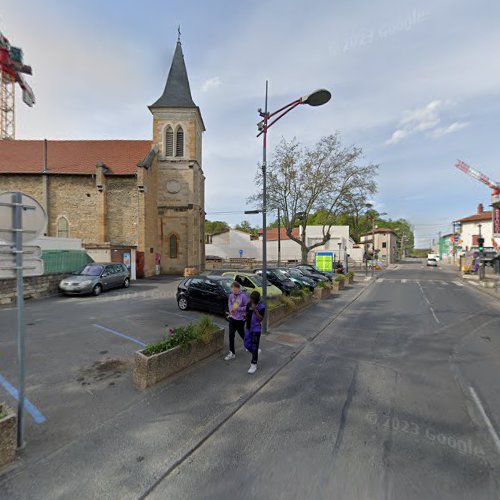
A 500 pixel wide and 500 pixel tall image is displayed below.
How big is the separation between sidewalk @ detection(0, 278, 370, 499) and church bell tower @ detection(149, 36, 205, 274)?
21820 mm

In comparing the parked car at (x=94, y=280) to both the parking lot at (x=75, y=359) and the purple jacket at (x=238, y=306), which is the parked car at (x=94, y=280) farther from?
the purple jacket at (x=238, y=306)

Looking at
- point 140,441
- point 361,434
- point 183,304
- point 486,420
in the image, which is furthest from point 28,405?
point 486,420

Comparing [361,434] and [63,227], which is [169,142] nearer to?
[63,227]

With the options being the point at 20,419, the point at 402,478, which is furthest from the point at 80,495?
the point at 402,478

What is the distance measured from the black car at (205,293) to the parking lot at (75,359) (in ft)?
1.24

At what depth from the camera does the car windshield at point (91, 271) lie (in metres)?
14.3

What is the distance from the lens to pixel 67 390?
177 inches

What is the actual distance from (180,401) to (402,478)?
3007mm

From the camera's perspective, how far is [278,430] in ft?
11.7

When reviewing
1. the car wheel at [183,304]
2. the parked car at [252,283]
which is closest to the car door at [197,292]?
the car wheel at [183,304]

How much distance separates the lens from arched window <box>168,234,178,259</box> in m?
26.4

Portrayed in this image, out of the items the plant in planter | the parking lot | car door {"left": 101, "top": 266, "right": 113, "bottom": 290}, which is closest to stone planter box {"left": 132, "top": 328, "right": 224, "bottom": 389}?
the plant in planter

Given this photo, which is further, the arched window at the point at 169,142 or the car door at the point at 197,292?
the arched window at the point at 169,142

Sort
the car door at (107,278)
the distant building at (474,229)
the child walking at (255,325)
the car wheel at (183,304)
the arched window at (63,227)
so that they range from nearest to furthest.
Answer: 1. the child walking at (255,325)
2. the car wheel at (183,304)
3. the car door at (107,278)
4. the arched window at (63,227)
5. the distant building at (474,229)
